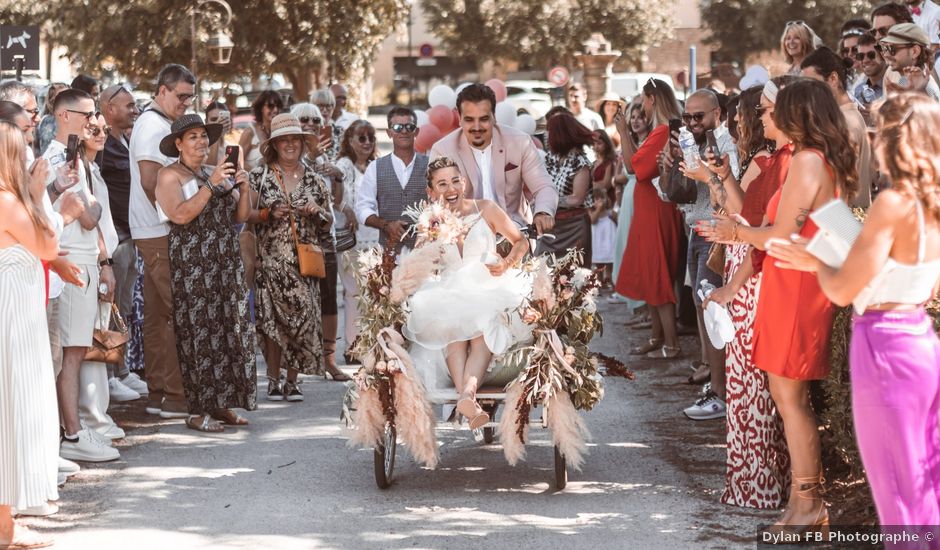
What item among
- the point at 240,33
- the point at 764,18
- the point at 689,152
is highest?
the point at 764,18

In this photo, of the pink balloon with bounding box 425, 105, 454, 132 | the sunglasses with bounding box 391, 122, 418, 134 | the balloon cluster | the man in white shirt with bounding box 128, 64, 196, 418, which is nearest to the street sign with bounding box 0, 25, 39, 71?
the balloon cluster

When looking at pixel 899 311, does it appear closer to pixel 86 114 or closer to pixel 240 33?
pixel 86 114

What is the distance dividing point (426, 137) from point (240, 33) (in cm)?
1929

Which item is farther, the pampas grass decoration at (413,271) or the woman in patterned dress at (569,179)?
the woman in patterned dress at (569,179)

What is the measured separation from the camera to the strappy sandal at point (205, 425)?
8875 millimetres

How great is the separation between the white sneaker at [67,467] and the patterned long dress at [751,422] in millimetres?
3792

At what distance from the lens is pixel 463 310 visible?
7.18m

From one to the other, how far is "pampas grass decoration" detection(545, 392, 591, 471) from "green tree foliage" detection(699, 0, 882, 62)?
35.6m

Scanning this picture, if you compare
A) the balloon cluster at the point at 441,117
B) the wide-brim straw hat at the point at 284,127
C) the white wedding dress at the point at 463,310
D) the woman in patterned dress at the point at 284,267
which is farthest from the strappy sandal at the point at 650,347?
the white wedding dress at the point at 463,310

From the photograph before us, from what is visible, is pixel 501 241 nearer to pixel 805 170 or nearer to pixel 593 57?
pixel 805 170

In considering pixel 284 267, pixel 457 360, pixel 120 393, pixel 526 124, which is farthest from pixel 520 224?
pixel 526 124

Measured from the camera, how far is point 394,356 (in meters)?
7.02

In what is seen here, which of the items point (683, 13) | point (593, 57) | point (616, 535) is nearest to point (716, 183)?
point (616, 535)

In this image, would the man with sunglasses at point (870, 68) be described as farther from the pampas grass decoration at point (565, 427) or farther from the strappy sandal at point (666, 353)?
the pampas grass decoration at point (565, 427)
